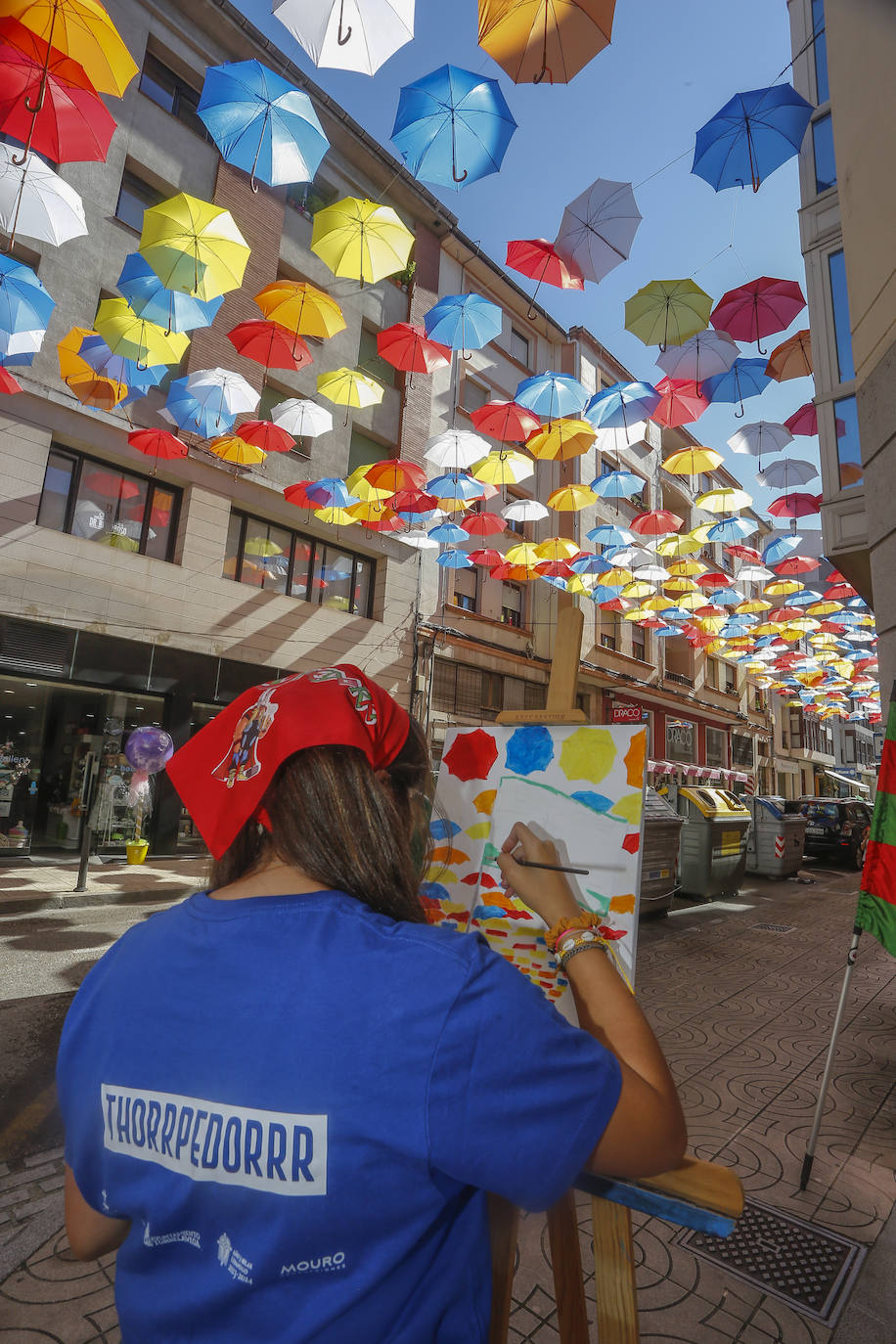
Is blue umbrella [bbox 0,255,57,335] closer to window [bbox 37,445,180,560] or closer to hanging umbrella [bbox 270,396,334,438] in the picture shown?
hanging umbrella [bbox 270,396,334,438]

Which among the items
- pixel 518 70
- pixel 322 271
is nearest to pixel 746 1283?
pixel 518 70

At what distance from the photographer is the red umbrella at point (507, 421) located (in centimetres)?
977

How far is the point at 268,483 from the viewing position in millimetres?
14805

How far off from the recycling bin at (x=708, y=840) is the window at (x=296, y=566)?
29.6 ft

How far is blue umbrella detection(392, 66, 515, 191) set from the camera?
5.82 metres

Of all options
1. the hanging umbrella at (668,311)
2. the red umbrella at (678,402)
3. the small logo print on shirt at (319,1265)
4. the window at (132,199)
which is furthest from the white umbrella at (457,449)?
the small logo print on shirt at (319,1265)

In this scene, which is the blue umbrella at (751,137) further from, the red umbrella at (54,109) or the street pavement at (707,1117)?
the street pavement at (707,1117)

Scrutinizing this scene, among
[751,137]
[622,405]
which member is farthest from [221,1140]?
[622,405]

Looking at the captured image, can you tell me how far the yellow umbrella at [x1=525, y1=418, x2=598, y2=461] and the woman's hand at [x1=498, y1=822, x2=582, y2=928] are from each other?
8.67 metres

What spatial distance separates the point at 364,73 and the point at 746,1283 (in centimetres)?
766

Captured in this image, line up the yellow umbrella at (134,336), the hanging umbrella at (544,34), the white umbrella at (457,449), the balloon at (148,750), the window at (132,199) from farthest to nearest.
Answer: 1. the window at (132,199)
2. the balloon at (148,750)
3. the white umbrella at (457,449)
4. the yellow umbrella at (134,336)
5. the hanging umbrella at (544,34)

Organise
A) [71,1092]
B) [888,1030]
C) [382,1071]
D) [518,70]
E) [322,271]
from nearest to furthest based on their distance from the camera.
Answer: [382,1071]
[71,1092]
[518,70]
[888,1030]
[322,271]

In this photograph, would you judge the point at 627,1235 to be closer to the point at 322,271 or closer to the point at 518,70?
the point at 518,70

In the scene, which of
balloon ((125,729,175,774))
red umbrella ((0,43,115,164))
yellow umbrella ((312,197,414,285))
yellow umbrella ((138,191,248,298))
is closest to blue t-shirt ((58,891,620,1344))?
red umbrella ((0,43,115,164))
